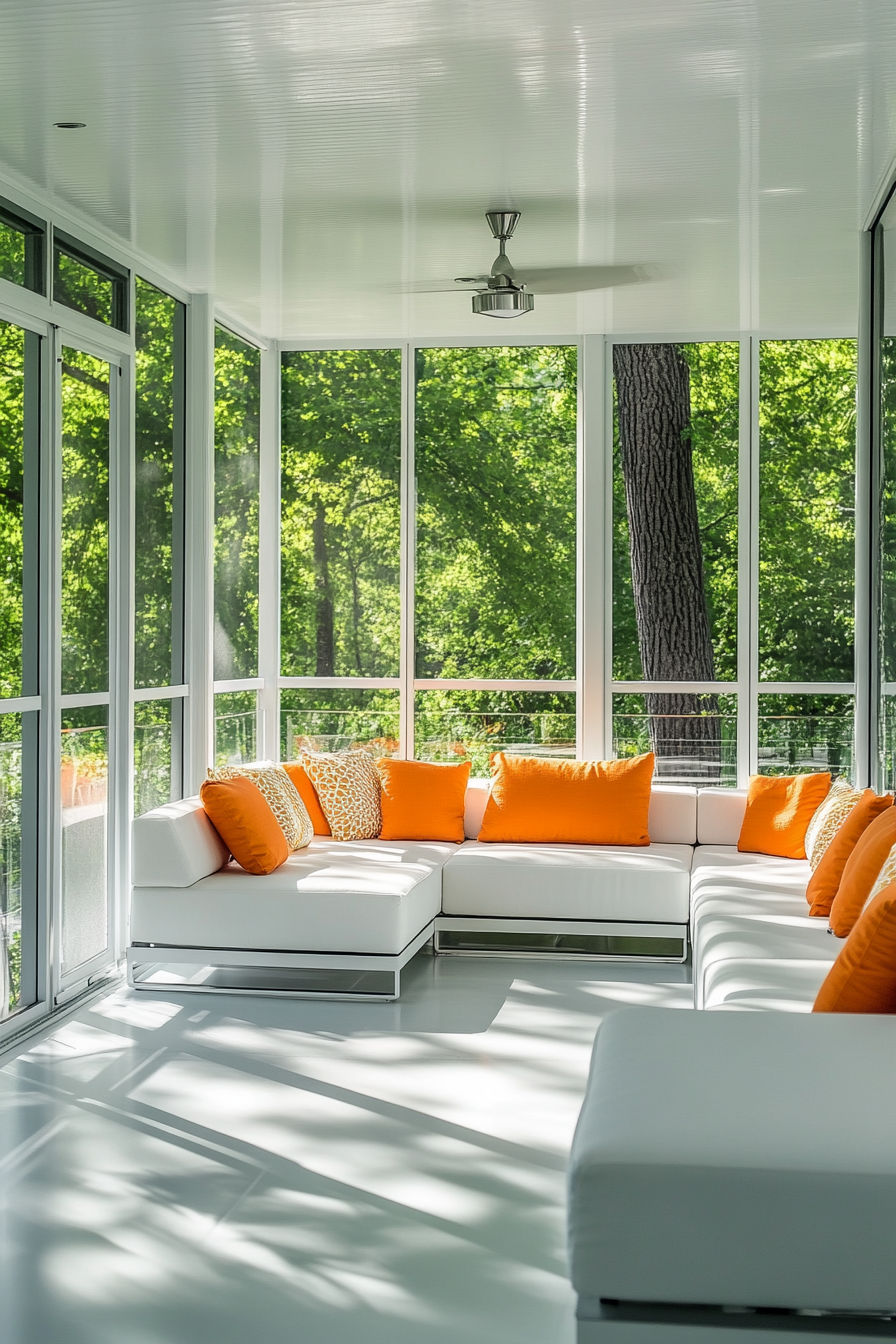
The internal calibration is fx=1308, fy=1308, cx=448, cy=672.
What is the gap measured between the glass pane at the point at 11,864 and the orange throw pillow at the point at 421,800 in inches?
86.3

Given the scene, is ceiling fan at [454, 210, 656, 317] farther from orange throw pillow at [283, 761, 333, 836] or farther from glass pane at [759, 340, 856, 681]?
orange throw pillow at [283, 761, 333, 836]

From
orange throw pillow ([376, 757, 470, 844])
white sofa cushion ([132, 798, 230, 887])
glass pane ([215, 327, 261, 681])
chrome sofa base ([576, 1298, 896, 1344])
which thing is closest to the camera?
chrome sofa base ([576, 1298, 896, 1344])

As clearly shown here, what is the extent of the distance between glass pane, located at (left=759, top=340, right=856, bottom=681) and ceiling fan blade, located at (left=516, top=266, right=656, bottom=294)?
1.44 metres

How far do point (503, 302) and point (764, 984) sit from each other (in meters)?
2.93

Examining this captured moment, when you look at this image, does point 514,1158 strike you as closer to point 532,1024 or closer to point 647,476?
point 532,1024

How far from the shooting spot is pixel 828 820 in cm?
522

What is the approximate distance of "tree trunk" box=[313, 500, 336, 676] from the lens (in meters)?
7.32

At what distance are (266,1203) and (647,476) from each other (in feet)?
15.5

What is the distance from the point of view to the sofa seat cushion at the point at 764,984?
342 cm

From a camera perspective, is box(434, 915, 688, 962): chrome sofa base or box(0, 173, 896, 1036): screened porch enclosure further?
box(0, 173, 896, 1036): screened porch enclosure

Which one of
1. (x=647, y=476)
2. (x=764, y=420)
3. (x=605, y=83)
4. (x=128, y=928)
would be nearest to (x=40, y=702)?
(x=128, y=928)

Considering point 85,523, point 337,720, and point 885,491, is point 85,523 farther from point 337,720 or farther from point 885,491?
point 885,491

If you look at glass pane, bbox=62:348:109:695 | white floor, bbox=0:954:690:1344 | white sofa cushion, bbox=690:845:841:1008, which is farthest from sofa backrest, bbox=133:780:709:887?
white sofa cushion, bbox=690:845:841:1008

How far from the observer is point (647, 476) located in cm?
701
